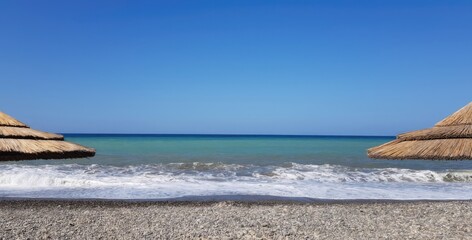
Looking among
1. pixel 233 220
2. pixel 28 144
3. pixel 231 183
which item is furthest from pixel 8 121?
pixel 231 183

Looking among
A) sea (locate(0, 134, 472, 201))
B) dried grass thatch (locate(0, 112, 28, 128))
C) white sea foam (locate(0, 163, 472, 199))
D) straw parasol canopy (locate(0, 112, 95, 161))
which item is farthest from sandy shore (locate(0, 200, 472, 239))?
dried grass thatch (locate(0, 112, 28, 128))

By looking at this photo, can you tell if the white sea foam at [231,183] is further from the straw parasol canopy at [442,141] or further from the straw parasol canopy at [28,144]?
the straw parasol canopy at [442,141]

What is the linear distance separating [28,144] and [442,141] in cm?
315

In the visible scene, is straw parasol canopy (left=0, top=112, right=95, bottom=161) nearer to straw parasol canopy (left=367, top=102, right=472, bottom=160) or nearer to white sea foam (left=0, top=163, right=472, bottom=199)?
straw parasol canopy (left=367, top=102, right=472, bottom=160)

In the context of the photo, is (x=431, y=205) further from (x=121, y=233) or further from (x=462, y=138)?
(x=462, y=138)

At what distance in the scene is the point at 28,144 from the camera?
345 cm

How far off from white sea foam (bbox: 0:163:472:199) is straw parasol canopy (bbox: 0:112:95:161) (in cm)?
948

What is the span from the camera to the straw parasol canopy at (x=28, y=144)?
3275 mm

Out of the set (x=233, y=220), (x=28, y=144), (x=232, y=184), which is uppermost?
(x=28, y=144)

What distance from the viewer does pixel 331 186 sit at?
51.6 ft

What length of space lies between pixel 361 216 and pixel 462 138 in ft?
23.2

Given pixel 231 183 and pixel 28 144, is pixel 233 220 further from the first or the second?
pixel 28 144

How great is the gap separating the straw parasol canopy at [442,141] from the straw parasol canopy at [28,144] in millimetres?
2700

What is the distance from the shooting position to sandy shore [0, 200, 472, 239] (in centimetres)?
857
